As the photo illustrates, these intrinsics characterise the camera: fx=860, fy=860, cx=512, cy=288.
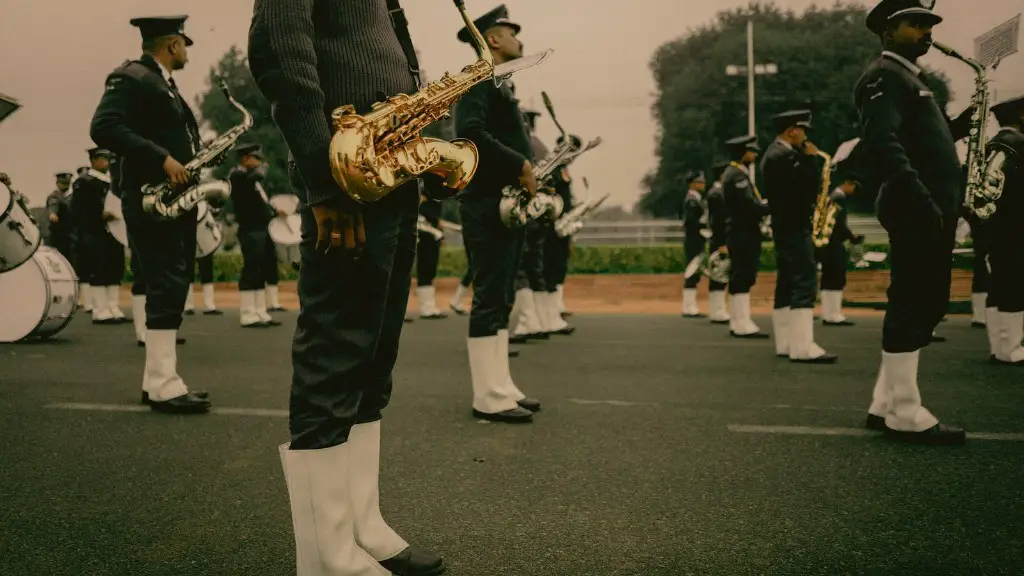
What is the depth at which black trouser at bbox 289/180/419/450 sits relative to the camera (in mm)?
2490

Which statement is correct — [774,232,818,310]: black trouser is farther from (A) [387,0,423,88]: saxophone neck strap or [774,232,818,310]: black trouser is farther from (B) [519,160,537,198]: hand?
(A) [387,0,423,88]: saxophone neck strap

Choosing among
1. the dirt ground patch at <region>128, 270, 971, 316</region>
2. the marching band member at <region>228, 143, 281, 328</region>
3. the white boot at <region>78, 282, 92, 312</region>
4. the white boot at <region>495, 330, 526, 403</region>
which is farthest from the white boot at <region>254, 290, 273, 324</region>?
the white boot at <region>495, 330, 526, 403</region>

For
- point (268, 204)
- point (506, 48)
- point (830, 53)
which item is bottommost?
point (268, 204)

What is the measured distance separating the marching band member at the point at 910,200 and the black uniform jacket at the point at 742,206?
5.14m

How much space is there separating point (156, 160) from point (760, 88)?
33982mm

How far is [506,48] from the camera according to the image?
5.54 m

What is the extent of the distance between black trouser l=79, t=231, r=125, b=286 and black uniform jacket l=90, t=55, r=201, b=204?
8.40 metres

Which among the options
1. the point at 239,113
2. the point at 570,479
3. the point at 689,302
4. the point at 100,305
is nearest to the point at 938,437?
the point at 570,479

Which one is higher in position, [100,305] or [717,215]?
[717,215]

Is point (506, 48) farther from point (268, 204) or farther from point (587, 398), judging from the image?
point (268, 204)

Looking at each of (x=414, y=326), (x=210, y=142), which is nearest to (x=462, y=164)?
(x=210, y=142)

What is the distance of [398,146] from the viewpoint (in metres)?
2.54

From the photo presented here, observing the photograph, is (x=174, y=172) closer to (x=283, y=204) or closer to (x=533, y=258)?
(x=533, y=258)

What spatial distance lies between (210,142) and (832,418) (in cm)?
490
